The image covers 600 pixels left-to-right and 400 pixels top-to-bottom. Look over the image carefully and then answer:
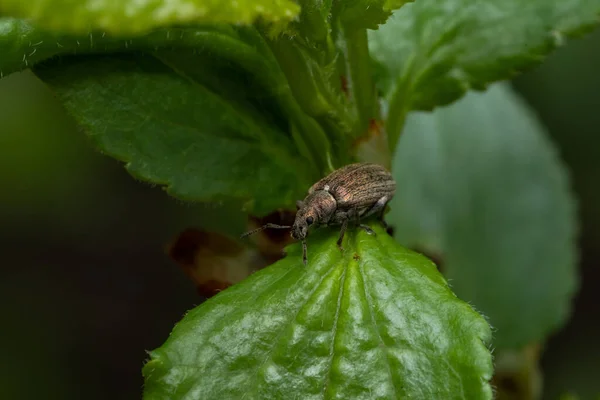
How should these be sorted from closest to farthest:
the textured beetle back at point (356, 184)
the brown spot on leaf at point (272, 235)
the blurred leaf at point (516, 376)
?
1. the textured beetle back at point (356, 184)
2. the brown spot on leaf at point (272, 235)
3. the blurred leaf at point (516, 376)

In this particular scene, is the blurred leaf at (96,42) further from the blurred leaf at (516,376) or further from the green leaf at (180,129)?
the blurred leaf at (516,376)

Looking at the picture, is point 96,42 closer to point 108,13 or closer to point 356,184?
point 108,13

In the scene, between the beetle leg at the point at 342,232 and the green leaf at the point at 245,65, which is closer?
the green leaf at the point at 245,65

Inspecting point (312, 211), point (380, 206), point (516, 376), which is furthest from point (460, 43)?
point (516, 376)

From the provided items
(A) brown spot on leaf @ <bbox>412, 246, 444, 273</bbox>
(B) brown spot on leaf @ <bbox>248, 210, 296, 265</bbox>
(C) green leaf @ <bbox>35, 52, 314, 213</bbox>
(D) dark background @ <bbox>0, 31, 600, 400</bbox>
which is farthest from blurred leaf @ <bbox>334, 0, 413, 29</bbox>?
→ (D) dark background @ <bbox>0, 31, 600, 400</bbox>

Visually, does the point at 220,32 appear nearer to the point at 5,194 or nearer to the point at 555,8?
the point at 555,8

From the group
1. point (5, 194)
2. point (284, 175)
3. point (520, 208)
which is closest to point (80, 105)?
point (284, 175)

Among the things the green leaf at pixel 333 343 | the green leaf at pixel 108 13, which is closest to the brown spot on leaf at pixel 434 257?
the green leaf at pixel 333 343

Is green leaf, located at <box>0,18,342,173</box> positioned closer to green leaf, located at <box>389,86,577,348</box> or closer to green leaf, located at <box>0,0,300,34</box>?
green leaf, located at <box>0,0,300,34</box>
